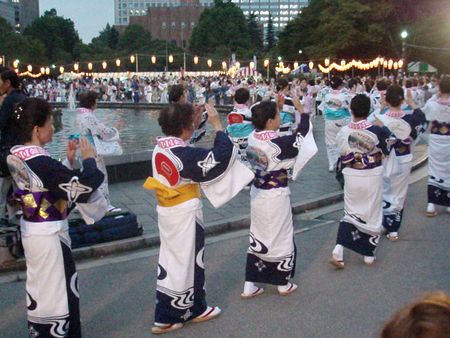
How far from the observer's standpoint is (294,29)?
66500 mm

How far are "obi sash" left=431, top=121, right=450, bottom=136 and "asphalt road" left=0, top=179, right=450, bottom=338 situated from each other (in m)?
1.63

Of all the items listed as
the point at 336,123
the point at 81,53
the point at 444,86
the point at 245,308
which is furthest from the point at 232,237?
the point at 81,53

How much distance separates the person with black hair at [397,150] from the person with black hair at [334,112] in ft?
13.7

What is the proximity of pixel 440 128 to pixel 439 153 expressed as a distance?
36cm

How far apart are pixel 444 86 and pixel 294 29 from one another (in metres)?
60.4

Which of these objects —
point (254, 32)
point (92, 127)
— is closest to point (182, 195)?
point (92, 127)

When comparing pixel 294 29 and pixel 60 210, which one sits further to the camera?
pixel 294 29

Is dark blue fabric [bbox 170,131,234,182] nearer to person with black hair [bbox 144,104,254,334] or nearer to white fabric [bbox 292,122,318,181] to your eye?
person with black hair [bbox 144,104,254,334]

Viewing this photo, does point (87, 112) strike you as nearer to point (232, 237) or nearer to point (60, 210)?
point (232, 237)

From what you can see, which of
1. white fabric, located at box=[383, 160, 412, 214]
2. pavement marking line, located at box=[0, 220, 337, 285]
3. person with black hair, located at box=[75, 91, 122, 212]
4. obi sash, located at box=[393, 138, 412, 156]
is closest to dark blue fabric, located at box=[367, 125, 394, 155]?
white fabric, located at box=[383, 160, 412, 214]

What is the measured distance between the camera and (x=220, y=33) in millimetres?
93062

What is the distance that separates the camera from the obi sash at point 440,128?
828 cm

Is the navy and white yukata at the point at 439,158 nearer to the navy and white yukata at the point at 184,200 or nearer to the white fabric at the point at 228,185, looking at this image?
the white fabric at the point at 228,185

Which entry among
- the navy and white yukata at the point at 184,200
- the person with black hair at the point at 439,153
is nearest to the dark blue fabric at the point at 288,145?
the navy and white yukata at the point at 184,200
